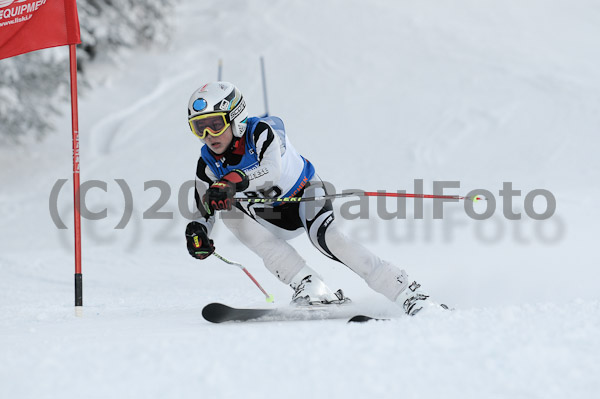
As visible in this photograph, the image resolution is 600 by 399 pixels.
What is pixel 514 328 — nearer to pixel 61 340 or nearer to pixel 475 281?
pixel 61 340

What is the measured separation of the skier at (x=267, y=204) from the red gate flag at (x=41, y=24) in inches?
66.5

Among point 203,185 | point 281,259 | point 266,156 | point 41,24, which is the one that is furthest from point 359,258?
point 41,24

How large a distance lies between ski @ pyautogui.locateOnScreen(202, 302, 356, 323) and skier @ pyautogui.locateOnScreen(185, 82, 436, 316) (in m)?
0.13

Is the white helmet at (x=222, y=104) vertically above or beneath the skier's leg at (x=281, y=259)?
above

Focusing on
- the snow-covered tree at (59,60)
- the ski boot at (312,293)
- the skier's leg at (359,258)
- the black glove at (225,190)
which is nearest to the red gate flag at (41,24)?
the black glove at (225,190)

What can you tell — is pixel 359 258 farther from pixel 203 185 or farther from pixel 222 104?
pixel 222 104

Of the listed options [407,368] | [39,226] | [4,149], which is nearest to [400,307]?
[407,368]

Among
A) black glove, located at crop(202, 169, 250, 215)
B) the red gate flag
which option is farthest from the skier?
the red gate flag

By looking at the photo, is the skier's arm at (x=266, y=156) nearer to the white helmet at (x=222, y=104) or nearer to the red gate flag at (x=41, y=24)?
A: the white helmet at (x=222, y=104)

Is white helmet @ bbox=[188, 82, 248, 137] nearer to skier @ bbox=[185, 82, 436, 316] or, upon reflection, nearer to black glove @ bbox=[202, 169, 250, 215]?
skier @ bbox=[185, 82, 436, 316]

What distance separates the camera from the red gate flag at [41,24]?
5152 mm

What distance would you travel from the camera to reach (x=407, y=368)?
2.37 metres

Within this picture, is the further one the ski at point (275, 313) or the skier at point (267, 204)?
the skier at point (267, 204)

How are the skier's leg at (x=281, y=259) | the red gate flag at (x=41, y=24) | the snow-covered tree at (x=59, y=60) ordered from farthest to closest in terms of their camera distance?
the snow-covered tree at (x=59, y=60)
the red gate flag at (x=41, y=24)
the skier's leg at (x=281, y=259)
